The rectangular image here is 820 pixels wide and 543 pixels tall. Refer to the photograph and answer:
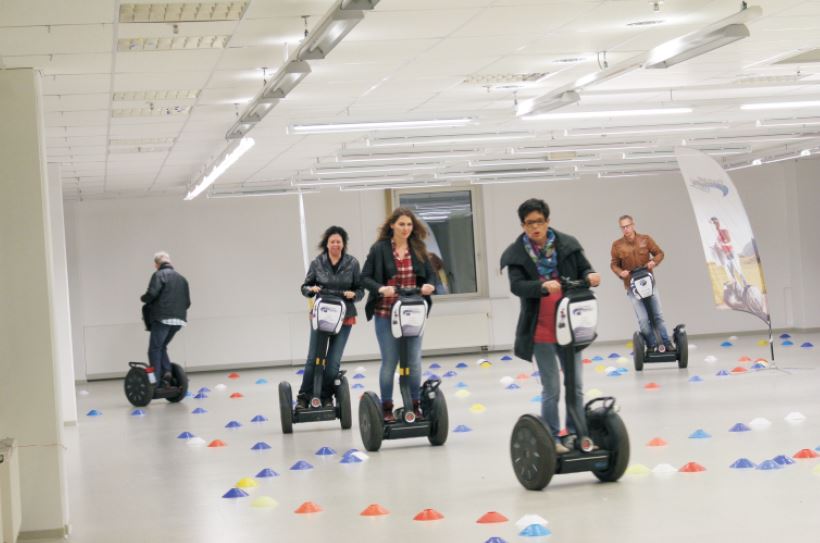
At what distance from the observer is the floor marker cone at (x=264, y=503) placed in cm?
630

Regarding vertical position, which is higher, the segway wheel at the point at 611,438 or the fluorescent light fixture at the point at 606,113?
the fluorescent light fixture at the point at 606,113

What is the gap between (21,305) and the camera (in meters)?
6.13

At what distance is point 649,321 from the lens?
43.3 feet

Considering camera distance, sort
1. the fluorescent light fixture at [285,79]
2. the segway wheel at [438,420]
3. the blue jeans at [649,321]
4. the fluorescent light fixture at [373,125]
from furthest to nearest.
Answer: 1. the blue jeans at [649,321]
2. the fluorescent light fixture at [373,125]
3. the segway wheel at [438,420]
4. the fluorescent light fixture at [285,79]

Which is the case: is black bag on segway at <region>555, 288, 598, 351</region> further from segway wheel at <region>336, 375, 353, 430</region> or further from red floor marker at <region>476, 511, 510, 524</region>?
segway wheel at <region>336, 375, 353, 430</region>

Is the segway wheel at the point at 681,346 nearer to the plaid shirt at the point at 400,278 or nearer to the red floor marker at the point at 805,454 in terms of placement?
the plaid shirt at the point at 400,278

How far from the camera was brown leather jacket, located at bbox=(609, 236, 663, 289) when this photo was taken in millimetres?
13055

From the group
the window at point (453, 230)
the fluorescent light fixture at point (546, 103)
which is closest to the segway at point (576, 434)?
the fluorescent light fixture at point (546, 103)

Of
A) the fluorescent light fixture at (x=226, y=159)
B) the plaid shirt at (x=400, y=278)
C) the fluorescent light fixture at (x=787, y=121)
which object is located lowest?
the plaid shirt at (x=400, y=278)

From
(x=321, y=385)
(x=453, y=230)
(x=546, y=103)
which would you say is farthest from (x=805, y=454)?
(x=453, y=230)

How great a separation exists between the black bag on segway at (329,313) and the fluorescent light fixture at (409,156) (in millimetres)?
5231

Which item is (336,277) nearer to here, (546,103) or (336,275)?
(336,275)

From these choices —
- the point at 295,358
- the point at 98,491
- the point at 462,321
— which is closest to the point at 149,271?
the point at 295,358

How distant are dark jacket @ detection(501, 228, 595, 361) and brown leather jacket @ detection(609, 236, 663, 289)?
6.93 m
